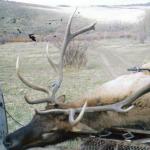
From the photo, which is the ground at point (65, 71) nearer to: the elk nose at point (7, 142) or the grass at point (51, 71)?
the grass at point (51, 71)

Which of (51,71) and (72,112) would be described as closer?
(72,112)

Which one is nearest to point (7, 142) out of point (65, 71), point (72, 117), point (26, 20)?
point (72, 117)

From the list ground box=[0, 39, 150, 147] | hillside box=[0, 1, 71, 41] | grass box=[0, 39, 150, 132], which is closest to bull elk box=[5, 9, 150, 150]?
ground box=[0, 39, 150, 147]

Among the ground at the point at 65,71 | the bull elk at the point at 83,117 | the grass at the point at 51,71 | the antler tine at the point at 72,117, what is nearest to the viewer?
the antler tine at the point at 72,117

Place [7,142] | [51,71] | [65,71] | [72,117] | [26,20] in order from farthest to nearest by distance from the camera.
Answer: [26,20], [65,71], [51,71], [7,142], [72,117]

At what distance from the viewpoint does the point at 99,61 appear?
22.1m

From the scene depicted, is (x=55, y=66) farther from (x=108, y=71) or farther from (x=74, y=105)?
(x=108, y=71)

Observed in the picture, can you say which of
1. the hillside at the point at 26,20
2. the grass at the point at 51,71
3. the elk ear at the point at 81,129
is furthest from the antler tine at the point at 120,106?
the hillside at the point at 26,20

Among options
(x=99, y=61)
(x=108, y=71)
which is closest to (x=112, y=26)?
→ (x=99, y=61)

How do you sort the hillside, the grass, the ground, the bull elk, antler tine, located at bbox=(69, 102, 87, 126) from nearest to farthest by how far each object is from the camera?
antler tine, located at bbox=(69, 102, 87, 126) < the bull elk < the ground < the grass < the hillside

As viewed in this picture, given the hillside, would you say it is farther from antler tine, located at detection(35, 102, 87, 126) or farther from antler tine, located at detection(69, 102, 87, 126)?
antler tine, located at detection(69, 102, 87, 126)

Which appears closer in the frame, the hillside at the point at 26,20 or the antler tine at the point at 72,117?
the antler tine at the point at 72,117

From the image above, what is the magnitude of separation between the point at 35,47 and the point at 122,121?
24296 mm

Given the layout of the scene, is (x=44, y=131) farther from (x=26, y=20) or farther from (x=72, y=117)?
(x=26, y=20)
